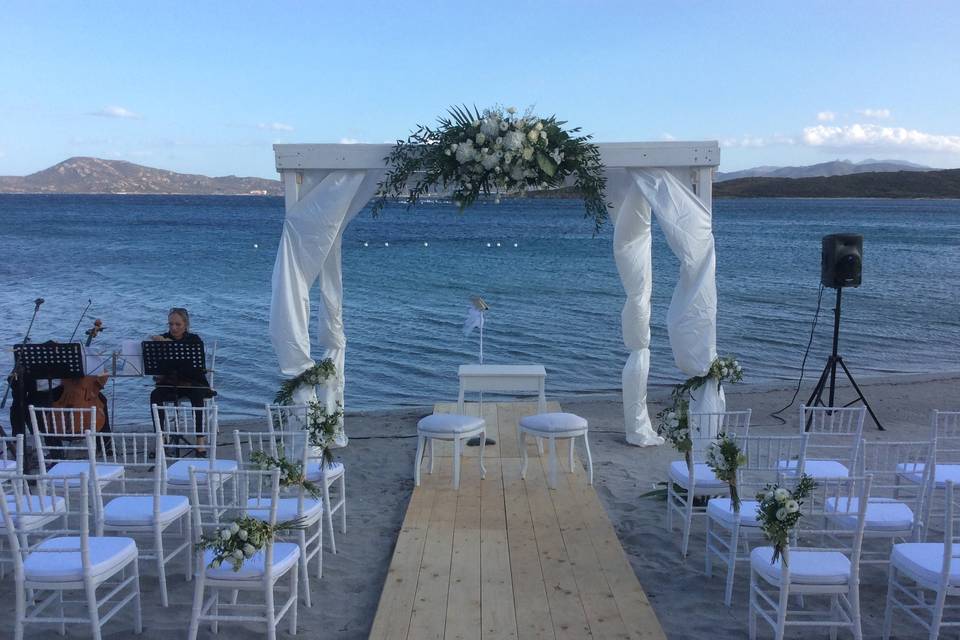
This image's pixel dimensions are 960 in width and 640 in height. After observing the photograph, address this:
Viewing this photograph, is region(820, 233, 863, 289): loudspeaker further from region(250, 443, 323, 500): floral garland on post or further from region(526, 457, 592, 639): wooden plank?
region(250, 443, 323, 500): floral garland on post

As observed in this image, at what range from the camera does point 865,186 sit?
94.0 meters

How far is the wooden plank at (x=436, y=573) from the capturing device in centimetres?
389

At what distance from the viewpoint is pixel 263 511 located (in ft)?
14.0

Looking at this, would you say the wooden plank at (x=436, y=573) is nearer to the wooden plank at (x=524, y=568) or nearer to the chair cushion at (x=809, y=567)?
the wooden plank at (x=524, y=568)

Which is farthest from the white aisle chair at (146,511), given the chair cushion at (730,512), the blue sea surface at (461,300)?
the blue sea surface at (461,300)

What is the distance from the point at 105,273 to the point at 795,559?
28719mm

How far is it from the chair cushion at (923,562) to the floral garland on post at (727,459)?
2.51 feet

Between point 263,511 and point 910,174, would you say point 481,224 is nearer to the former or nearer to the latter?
point 263,511

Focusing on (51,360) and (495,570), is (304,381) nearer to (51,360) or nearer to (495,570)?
(51,360)

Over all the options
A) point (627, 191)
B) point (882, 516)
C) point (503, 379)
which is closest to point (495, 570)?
point (882, 516)

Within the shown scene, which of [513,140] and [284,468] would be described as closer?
[284,468]

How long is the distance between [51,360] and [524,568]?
4532 millimetres

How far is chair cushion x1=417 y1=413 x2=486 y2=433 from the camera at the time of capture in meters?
6.08

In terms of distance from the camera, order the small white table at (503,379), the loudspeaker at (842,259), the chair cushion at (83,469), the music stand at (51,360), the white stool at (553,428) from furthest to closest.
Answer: the loudspeaker at (842,259)
the small white table at (503,379)
the music stand at (51,360)
the white stool at (553,428)
the chair cushion at (83,469)
